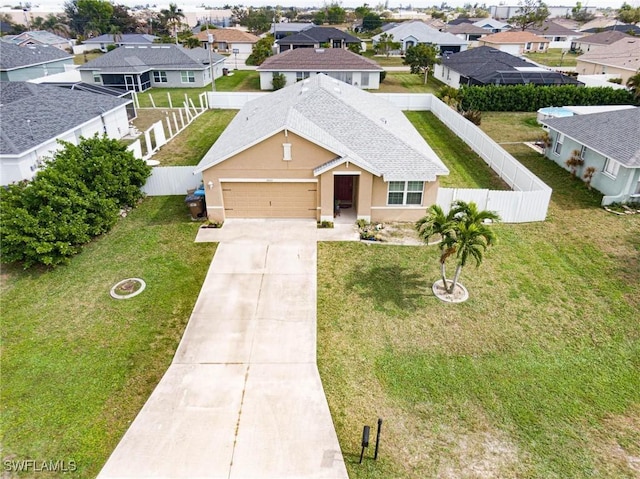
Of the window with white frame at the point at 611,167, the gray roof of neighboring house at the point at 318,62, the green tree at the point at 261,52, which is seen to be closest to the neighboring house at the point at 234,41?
the green tree at the point at 261,52

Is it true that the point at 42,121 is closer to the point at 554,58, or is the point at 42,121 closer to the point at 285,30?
the point at 554,58

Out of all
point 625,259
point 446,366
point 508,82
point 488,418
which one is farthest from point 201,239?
point 508,82

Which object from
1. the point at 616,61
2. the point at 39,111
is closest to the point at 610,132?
the point at 39,111

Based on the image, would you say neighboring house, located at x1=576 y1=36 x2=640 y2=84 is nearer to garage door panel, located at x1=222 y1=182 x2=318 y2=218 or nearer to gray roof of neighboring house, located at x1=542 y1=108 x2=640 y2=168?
gray roof of neighboring house, located at x1=542 y1=108 x2=640 y2=168

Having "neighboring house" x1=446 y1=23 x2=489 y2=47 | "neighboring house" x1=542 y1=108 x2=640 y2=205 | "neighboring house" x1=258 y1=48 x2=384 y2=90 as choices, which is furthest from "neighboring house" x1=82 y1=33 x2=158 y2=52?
"neighboring house" x1=542 y1=108 x2=640 y2=205

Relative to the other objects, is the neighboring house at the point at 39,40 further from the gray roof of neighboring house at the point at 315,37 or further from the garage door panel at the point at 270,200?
the garage door panel at the point at 270,200

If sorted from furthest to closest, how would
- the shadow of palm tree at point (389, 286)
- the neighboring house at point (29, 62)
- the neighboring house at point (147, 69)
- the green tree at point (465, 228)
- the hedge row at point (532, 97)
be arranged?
the neighboring house at point (147, 69)
the neighboring house at point (29, 62)
the hedge row at point (532, 97)
the shadow of palm tree at point (389, 286)
the green tree at point (465, 228)
